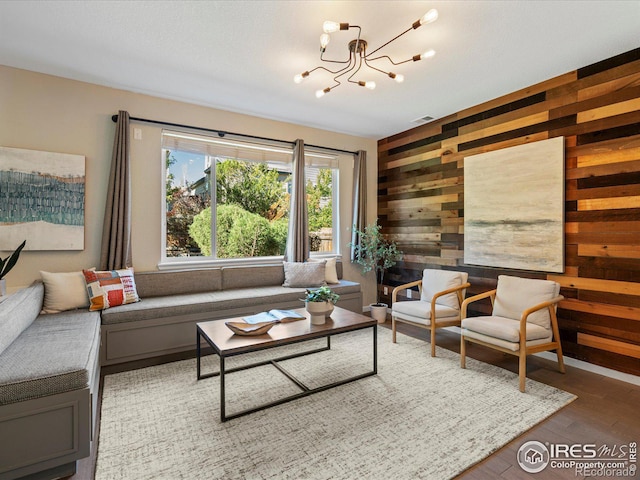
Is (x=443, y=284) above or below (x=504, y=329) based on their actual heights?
above

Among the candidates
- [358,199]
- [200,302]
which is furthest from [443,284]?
[200,302]

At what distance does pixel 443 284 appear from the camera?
383 cm

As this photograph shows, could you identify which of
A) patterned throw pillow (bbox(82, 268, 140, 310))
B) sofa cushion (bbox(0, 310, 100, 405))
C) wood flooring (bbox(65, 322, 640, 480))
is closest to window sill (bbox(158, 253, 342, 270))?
patterned throw pillow (bbox(82, 268, 140, 310))

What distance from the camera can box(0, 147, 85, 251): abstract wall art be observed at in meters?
3.05

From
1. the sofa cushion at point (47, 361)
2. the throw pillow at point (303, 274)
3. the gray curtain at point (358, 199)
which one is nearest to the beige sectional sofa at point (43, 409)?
the sofa cushion at point (47, 361)

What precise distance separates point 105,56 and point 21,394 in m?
2.71

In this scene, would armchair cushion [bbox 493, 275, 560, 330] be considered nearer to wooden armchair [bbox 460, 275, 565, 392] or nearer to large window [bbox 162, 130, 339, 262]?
wooden armchair [bbox 460, 275, 565, 392]

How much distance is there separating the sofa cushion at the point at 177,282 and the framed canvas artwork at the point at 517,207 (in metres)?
3.07

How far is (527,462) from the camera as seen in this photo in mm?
1837

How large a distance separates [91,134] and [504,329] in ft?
14.3

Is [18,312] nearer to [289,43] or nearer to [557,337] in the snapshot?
[289,43]

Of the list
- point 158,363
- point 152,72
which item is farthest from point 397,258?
point 152,72

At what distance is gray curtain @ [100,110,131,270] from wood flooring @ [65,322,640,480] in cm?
197

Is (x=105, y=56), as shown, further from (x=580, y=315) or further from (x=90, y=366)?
(x=580, y=315)
